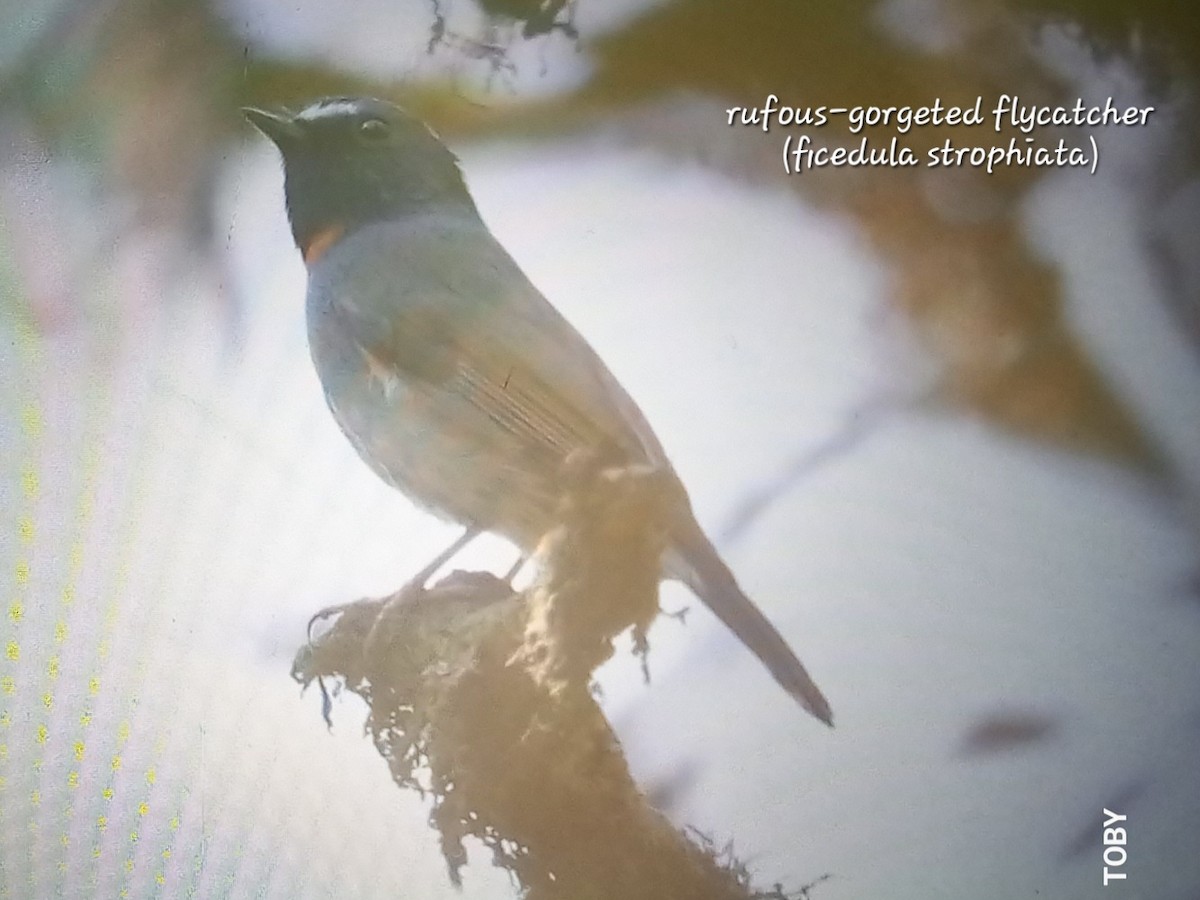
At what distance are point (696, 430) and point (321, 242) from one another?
413 mm

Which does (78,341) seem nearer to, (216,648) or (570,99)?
(216,648)

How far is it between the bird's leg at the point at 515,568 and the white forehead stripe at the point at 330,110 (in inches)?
18.8

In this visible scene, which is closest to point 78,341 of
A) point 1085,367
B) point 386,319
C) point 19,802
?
point 386,319

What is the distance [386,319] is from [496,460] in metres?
0.17

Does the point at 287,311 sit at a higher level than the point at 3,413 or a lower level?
higher

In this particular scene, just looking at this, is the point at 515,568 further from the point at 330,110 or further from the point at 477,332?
the point at 330,110

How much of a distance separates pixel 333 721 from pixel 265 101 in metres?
0.62

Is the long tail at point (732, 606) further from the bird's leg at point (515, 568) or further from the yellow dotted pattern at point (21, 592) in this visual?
the yellow dotted pattern at point (21, 592)

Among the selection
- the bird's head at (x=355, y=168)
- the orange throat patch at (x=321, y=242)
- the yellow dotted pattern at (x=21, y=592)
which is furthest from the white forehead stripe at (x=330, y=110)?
the yellow dotted pattern at (x=21, y=592)

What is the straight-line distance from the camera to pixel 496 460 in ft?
2.95

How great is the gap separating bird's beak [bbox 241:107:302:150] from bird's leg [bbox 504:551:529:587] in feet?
1.56

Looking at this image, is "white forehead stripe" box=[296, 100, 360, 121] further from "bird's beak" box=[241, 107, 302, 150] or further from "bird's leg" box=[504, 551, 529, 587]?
"bird's leg" box=[504, 551, 529, 587]

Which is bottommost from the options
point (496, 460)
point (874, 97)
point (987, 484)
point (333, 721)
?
point (333, 721)

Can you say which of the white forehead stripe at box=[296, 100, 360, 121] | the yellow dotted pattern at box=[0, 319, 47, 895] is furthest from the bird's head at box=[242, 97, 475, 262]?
the yellow dotted pattern at box=[0, 319, 47, 895]
